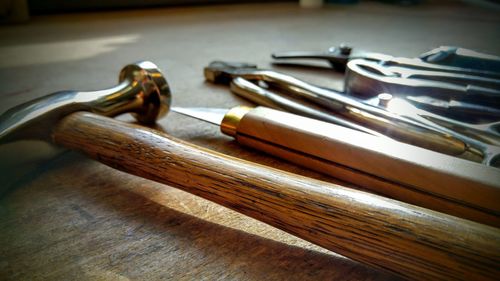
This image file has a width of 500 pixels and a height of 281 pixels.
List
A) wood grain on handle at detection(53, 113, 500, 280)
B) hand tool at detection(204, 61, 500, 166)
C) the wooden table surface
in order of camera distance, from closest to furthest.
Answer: wood grain on handle at detection(53, 113, 500, 280) < the wooden table surface < hand tool at detection(204, 61, 500, 166)

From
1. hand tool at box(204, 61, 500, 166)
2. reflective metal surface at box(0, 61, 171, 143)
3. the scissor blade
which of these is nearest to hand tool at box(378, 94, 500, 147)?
hand tool at box(204, 61, 500, 166)

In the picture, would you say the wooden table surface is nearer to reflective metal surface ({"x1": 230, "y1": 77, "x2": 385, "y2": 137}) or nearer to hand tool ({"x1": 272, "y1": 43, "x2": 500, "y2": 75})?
reflective metal surface ({"x1": 230, "y1": 77, "x2": 385, "y2": 137})

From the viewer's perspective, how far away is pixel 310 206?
437mm

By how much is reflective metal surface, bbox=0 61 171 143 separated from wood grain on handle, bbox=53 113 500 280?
11cm

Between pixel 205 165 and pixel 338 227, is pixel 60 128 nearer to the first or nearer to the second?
pixel 205 165

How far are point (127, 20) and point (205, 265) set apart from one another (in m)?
1.89

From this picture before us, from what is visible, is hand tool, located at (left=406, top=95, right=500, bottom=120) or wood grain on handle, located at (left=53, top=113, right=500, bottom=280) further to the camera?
hand tool, located at (left=406, top=95, right=500, bottom=120)

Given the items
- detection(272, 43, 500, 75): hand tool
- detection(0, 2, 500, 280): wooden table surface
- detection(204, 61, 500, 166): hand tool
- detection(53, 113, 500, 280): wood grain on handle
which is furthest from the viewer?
detection(272, 43, 500, 75): hand tool

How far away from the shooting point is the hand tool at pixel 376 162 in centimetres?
47

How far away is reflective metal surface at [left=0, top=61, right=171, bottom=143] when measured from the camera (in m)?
0.62

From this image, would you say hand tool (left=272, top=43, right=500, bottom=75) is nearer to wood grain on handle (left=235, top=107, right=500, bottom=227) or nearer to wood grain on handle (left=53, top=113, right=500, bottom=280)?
wood grain on handle (left=235, top=107, right=500, bottom=227)

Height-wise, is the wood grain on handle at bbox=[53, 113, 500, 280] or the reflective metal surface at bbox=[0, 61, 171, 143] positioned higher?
the reflective metal surface at bbox=[0, 61, 171, 143]

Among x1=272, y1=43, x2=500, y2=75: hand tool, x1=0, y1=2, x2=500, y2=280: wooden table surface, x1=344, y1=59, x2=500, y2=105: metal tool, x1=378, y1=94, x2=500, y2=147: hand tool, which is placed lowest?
x1=0, y1=2, x2=500, y2=280: wooden table surface

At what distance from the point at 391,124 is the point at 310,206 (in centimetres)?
32
